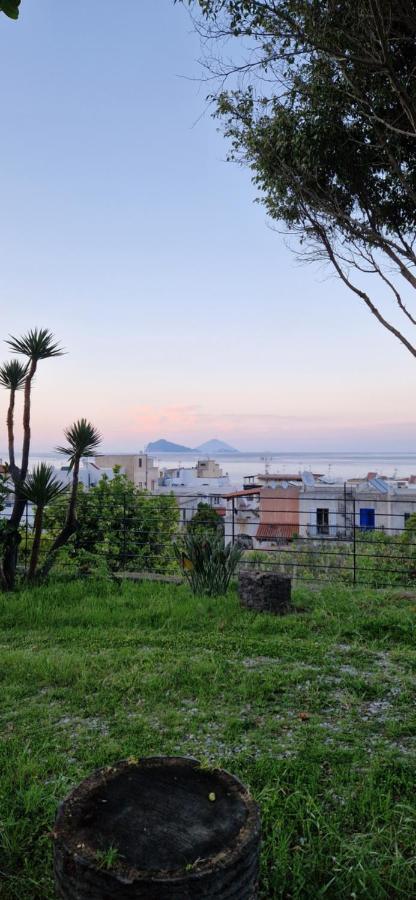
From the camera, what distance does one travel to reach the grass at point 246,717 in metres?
1.88

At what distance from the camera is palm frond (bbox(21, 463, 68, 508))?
20.2 ft

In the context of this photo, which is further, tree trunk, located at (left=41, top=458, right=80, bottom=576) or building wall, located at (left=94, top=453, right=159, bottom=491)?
building wall, located at (left=94, top=453, right=159, bottom=491)

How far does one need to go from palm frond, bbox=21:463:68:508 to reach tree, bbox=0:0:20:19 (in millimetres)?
5183

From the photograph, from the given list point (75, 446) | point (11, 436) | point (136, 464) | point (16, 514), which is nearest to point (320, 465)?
point (136, 464)

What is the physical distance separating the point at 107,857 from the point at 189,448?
16312 cm

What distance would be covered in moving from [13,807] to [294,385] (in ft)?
69.6

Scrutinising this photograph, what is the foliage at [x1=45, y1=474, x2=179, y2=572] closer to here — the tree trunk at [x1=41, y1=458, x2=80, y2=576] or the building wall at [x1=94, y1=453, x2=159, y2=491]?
the tree trunk at [x1=41, y1=458, x2=80, y2=576]

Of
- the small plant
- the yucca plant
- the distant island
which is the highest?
the distant island

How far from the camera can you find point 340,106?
5816 mm

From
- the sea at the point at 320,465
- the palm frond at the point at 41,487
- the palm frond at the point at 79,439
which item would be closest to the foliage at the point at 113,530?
the palm frond at the point at 79,439

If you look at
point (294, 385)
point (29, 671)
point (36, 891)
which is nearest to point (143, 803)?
point (36, 891)

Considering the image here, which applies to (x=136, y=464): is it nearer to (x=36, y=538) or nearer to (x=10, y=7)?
(x=36, y=538)

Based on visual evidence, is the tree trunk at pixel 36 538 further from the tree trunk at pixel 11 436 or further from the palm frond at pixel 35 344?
the palm frond at pixel 35 344

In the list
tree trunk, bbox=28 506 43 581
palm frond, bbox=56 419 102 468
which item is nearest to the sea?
palm frond, bbox=56 419 102 468
